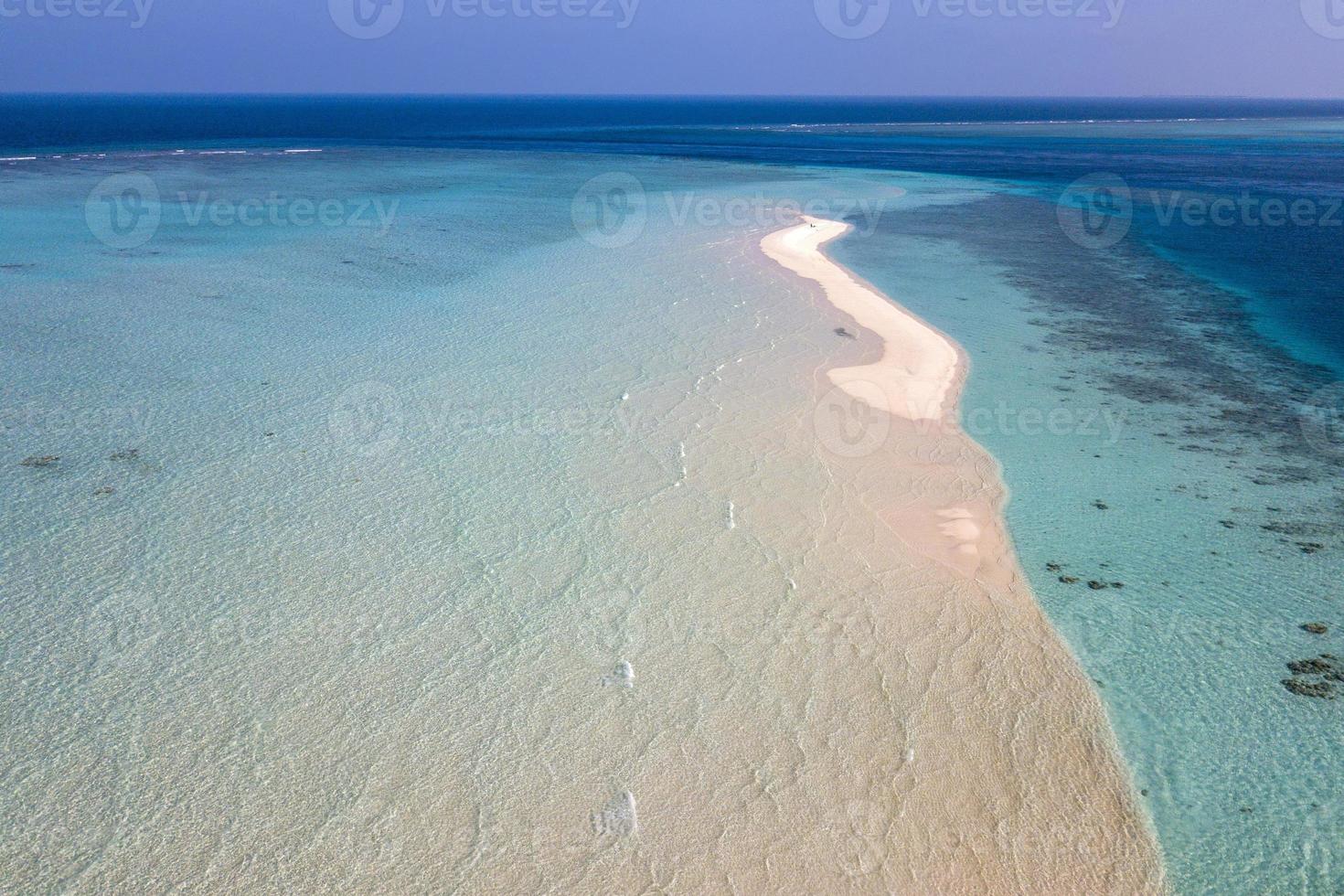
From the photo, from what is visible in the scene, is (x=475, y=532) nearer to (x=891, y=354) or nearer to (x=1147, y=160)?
(x=891, y=354)

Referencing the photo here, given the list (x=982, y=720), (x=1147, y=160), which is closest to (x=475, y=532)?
(x=982, y=720)

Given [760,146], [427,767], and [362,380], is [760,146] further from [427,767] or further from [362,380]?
[427,767]

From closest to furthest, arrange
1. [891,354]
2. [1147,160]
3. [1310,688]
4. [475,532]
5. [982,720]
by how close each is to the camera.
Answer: [982,720]
[1310,688]
[475,532]
[891,354]
[1147,160]

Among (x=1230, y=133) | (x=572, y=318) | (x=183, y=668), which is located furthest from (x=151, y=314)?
(x=1230, y=133)

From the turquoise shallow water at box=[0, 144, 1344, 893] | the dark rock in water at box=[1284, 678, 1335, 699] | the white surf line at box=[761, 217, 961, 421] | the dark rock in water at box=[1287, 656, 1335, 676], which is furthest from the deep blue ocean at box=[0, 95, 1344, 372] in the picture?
the dark rock in water at box=[1284, 678, 1335, 699]

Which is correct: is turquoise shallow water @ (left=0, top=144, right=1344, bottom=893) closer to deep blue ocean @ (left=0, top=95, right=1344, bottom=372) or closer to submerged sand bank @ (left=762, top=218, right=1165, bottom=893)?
submerged sand bank @ (left=762, top=218, right=1165, bottom=893)
